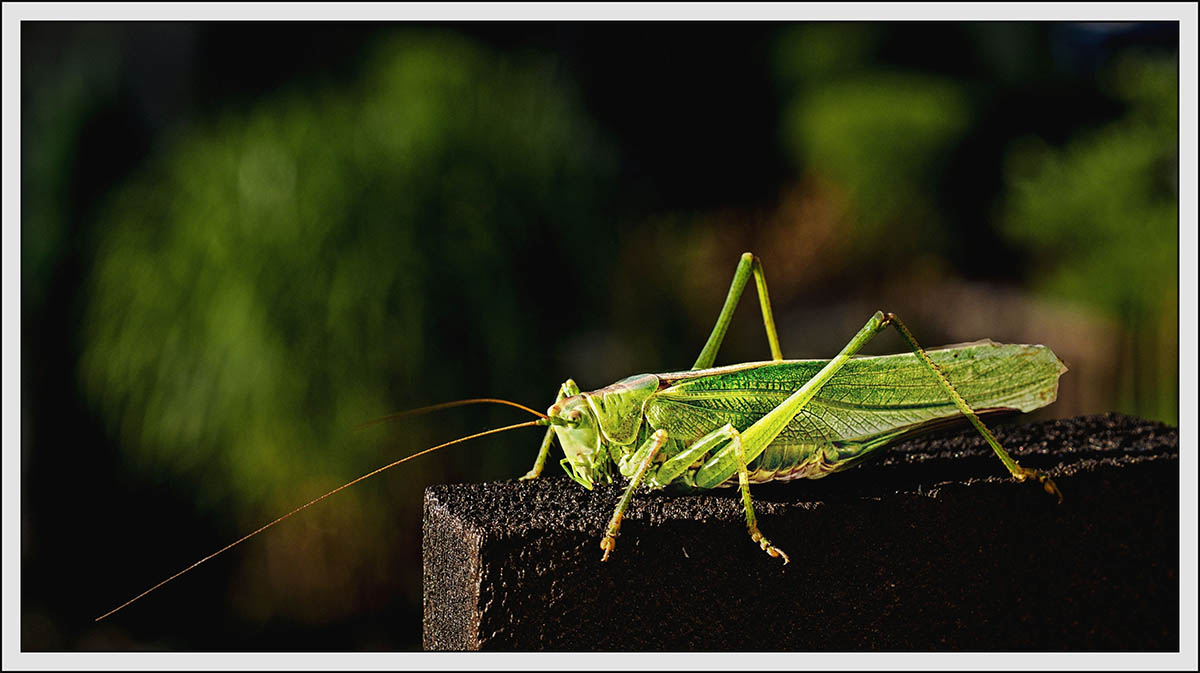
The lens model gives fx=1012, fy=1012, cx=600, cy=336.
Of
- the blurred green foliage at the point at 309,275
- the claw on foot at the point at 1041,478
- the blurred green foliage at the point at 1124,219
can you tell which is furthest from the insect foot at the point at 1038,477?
the blurred green foliage at the point at 1124,219

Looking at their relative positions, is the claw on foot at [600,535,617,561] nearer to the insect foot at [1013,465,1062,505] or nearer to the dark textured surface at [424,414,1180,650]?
the dark textured surface at [424,414,1180,650]

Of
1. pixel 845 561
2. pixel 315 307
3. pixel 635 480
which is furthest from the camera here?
pixel 315 307

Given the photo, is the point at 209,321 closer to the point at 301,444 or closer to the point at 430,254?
the point at 301,444

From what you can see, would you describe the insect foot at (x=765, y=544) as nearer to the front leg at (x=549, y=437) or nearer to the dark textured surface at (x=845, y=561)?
the dark textured surface at (x=845, y=561)

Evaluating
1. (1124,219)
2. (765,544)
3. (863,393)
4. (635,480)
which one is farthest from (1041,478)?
(1124,219)

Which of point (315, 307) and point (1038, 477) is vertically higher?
point (315, 307)

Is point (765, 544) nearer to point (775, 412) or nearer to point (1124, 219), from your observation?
point (775, 412)
